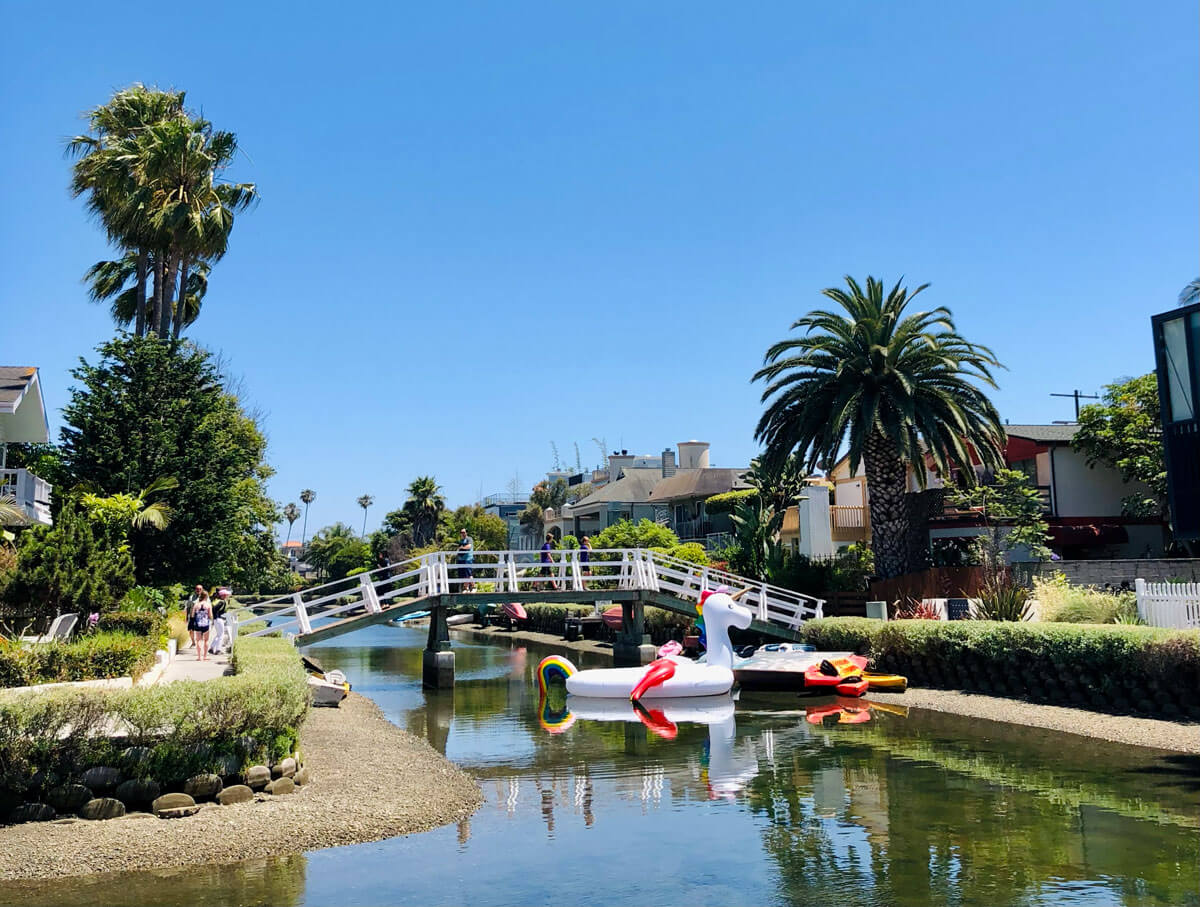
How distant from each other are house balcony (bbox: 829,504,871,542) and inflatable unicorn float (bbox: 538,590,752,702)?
1891cm

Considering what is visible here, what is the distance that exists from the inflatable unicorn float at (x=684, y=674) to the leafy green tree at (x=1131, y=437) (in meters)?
17.7

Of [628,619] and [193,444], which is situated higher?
[193,444]

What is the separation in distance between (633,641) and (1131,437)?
18201mm

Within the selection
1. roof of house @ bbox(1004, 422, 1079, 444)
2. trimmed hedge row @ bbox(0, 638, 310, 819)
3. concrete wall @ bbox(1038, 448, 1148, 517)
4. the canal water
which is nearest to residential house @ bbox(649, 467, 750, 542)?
roof of house @ bbox(1004, 422, 1079, 444)

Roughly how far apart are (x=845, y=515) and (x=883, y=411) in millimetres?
11958

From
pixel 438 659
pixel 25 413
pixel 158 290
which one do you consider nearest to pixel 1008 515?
pixel 438 659

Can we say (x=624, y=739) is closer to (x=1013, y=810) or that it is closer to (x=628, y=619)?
(x=1013, y=810)

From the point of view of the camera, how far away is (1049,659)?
22.2 metres

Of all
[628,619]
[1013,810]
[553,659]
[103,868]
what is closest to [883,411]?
[628,619]

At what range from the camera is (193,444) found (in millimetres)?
33125

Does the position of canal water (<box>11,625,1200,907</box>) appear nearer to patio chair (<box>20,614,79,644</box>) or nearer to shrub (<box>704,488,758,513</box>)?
patio chair (<box>20,614,79,644</box>)

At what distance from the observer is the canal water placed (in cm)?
1008

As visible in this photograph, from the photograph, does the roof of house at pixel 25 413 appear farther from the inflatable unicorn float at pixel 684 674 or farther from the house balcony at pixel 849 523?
the house balcony at pixel 849 523

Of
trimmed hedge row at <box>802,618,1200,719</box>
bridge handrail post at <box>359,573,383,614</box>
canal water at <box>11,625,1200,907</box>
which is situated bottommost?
canal water at <box>11,625,1200,907</box>
